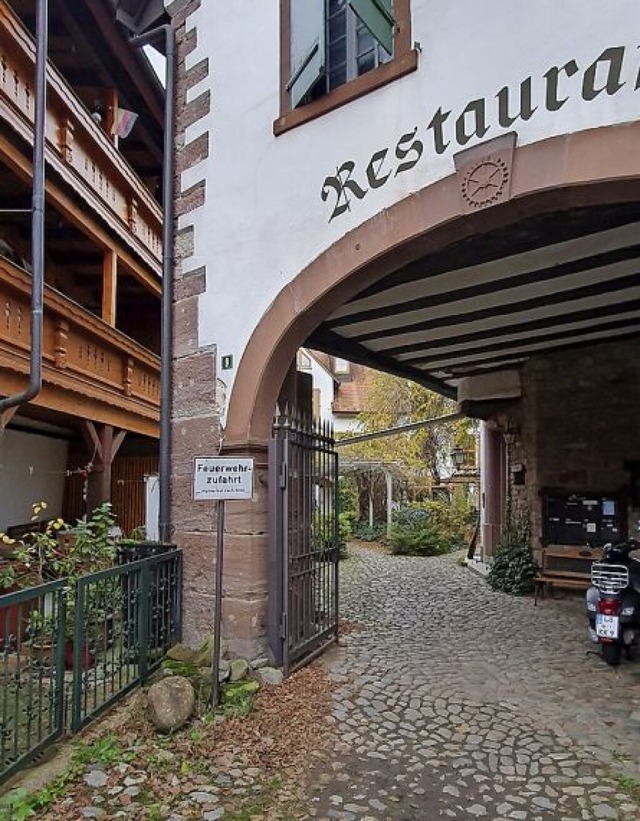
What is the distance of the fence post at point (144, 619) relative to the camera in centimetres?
439

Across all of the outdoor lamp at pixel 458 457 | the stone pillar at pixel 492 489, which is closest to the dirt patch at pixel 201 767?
the stone pillar at pixel 492 489

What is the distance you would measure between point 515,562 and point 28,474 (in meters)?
6.98

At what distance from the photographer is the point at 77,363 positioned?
791 centimetres

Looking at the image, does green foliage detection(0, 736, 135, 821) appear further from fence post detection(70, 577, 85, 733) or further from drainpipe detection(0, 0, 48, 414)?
drainpipe detection(0, 0, 48, 414)

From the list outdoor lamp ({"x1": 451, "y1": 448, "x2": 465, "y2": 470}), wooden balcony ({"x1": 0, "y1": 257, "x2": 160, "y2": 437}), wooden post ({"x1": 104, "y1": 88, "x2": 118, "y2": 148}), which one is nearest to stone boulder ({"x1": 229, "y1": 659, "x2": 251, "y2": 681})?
wooden balcony ({"x1": 0, "y1": 257, "x2": 160, "y2": 437})

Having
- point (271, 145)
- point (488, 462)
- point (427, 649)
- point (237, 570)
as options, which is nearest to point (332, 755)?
point (237, 570)

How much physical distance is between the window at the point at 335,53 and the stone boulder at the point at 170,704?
154 inches

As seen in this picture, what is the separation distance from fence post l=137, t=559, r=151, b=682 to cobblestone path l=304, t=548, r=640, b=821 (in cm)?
130

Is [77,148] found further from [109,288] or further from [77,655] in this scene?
[77,655]

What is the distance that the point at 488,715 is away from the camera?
163 inches

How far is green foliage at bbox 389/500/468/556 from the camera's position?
44.5 ft

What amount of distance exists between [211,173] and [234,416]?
6.67 ft

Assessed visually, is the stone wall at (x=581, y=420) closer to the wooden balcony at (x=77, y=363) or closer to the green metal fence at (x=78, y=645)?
the green metal fence at (x=78, y=645)

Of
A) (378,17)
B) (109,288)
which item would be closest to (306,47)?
(378,17)
